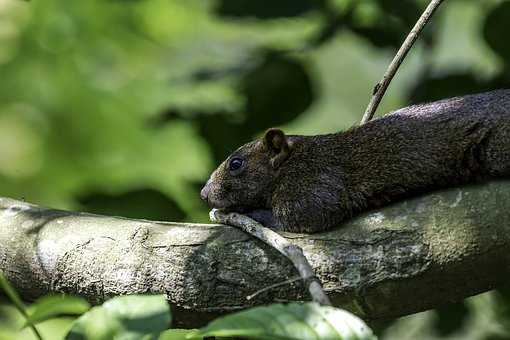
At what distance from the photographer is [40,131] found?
784cm

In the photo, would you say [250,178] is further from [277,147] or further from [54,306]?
[54,306]

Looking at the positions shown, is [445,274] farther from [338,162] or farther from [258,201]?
[258,201]

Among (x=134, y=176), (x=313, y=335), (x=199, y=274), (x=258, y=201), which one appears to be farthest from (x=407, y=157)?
(x=134, y=176)

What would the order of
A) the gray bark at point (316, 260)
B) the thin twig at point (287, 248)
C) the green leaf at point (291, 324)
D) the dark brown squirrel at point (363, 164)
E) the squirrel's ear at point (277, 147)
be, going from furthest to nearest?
the squirrel's ear at point (277, 147) < the dark brown squirrel at point (363, 164) < the gray bark at point (316, 260) < the thin twig at point (287, 248) < the green leaf at point (291, 324)

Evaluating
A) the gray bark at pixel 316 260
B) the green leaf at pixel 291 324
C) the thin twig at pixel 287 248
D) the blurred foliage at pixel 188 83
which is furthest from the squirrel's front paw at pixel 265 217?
the green leaf at pixel 291 324

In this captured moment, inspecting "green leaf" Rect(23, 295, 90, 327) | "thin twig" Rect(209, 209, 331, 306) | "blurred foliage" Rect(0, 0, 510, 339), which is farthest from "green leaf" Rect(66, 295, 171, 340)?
"blurred foliage" Rect(0, 0, 510, 339)

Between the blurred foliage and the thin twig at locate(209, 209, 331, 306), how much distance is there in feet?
3.21

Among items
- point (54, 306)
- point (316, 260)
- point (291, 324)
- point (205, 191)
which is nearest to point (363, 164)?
point (205, 191)

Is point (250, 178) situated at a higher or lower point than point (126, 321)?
higher

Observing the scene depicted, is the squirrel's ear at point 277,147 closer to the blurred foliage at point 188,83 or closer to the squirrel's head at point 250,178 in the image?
the squirrel's head at point 250,178

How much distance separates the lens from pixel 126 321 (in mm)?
1687

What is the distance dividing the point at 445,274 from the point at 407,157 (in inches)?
44.8

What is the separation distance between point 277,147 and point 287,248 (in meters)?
1.67

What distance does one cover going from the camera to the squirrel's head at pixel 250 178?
4359 mm
